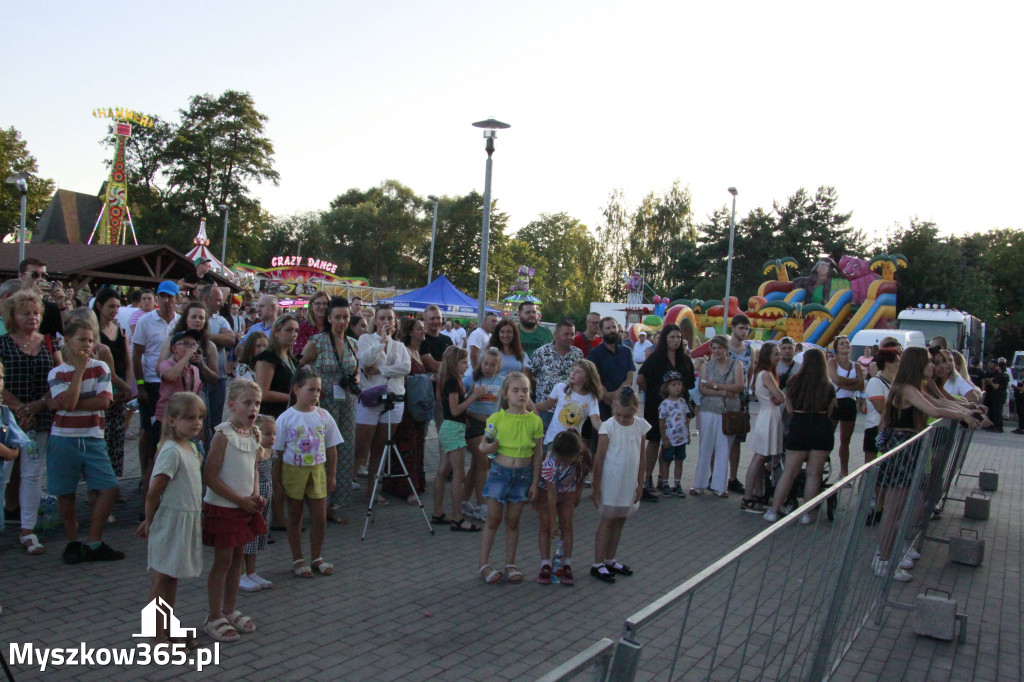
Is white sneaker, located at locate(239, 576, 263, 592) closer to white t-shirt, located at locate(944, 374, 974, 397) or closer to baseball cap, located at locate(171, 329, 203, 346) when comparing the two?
baseball cap, located at locate(171, 329, 203, 346)

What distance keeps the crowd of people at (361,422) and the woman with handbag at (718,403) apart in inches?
0.9

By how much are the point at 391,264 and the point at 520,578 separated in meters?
72.3

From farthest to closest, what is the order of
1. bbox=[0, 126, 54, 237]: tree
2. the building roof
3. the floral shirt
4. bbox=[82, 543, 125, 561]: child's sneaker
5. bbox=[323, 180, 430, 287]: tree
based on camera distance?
bbox=[323, 180, 430, 287]: tree, bbox=[0, 126, 54, 237]: tree, the building roof, the floral shirt, bbox=[82, 543, 125, 561]: child's sneaker

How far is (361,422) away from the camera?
7.20 m

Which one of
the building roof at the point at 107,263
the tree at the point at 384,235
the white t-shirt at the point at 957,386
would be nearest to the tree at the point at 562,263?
the tree at the point at 384,235

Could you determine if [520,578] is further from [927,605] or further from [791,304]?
[791,304]

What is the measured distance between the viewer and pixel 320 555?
17.9 ft

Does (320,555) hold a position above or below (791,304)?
below

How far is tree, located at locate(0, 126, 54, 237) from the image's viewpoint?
3931cm

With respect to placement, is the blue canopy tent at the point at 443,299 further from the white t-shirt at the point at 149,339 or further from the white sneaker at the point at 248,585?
the white sneaker at the point at 248,585

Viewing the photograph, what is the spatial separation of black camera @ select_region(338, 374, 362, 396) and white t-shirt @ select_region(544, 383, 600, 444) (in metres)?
1.78

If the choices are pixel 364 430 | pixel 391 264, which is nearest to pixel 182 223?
pixel 391 264

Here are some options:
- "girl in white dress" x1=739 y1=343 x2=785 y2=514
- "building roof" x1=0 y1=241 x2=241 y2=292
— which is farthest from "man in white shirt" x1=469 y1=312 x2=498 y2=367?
"building roof" x1=0 y1=241 x2=241 y2=292

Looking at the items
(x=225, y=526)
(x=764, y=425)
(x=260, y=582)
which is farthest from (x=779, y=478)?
(x=225, y=526)
